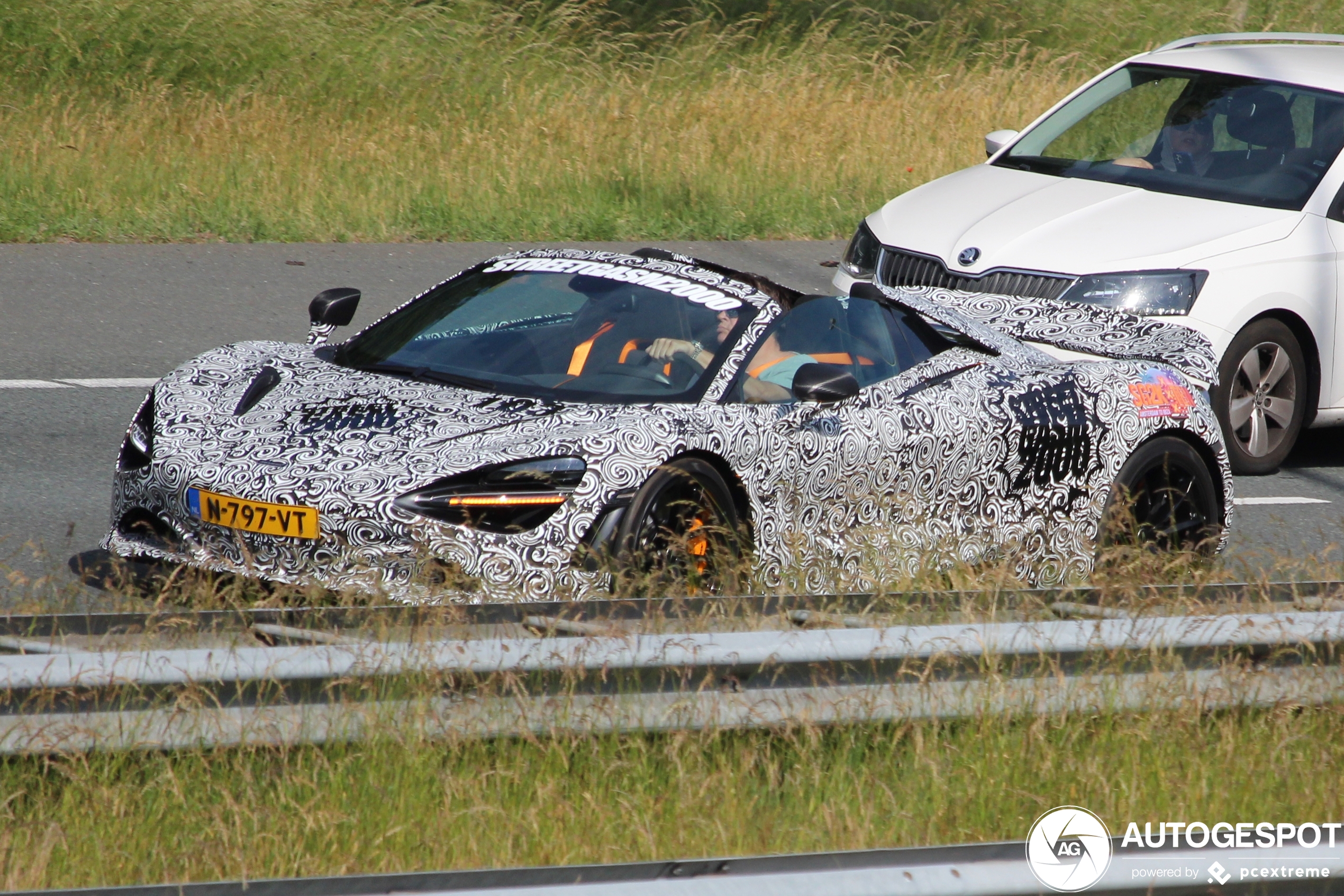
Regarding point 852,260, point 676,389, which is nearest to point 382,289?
point 852,260

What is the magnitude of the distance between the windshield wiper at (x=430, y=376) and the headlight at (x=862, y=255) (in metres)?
3.72

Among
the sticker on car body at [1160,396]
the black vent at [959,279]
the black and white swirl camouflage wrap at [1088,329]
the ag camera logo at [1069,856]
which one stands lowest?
the ag camera logo at [1069,856]

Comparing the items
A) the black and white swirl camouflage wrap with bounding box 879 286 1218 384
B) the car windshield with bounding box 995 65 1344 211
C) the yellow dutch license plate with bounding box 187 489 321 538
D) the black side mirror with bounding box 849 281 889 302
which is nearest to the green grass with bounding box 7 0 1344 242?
the car windshield with bounding box 995 65 1344 211

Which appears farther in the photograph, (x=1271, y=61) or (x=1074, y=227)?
(x=1271, y=61)

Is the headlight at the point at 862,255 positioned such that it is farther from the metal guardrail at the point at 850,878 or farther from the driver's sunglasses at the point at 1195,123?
the metal guardrail at the point at 850,878

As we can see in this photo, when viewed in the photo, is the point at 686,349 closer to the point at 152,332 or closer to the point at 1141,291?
the point at 1141,291

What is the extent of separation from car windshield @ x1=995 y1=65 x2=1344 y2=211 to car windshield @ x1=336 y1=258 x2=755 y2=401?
4.01 m

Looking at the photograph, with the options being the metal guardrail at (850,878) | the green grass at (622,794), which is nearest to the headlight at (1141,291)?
the green grass at (622,794)

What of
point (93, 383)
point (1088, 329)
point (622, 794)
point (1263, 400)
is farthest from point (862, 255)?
point (622, 794)

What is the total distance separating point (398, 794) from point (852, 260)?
19.1ft

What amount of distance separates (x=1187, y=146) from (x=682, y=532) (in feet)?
17.3

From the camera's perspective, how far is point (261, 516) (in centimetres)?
501

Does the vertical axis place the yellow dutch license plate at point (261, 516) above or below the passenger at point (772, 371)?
below

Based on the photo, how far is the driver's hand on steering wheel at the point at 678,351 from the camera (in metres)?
5.82
